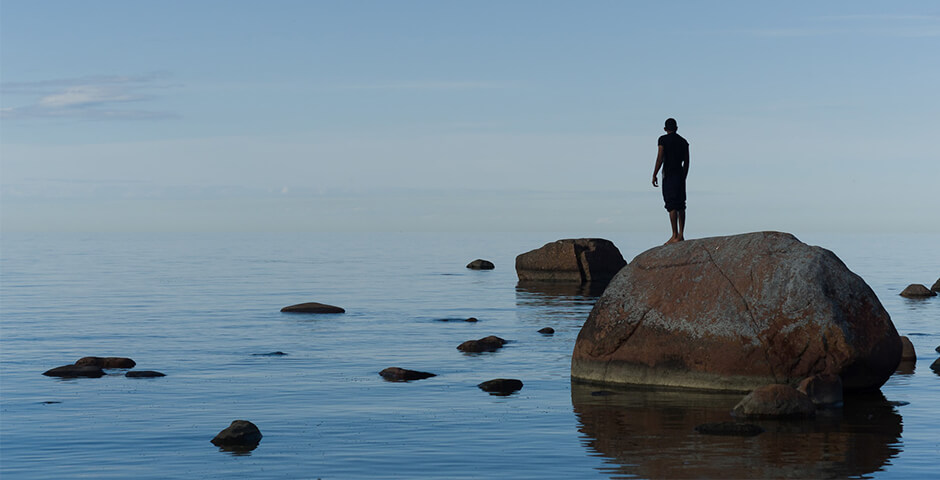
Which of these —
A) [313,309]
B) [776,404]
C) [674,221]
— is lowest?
[776,404]

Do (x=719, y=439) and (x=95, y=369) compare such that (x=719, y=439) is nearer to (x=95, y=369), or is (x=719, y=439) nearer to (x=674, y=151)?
(x=674, y=151)

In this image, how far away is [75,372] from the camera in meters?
21.4

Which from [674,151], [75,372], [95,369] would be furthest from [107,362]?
[674,151]

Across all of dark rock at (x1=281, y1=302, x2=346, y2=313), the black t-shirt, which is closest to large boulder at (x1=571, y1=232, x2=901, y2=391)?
the black t-shirt

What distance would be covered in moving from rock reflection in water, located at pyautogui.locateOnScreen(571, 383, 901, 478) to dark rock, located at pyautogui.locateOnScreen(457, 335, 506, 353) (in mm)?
7163

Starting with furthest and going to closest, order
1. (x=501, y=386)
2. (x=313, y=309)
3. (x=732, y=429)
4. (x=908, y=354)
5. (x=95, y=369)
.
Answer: (x=313, y=309) < (x=908, y=354) < (x=95, y=369) < (x=501, y=386) < (x=732, y=429)

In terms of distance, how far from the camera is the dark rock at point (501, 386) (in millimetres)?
19109

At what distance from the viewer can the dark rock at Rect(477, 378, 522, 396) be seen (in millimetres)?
19109

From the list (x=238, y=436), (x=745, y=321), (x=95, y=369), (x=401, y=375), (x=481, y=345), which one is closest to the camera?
(x=238, y=436)

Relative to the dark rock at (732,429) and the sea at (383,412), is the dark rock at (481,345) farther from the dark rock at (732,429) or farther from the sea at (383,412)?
the dark rock at (732,429)

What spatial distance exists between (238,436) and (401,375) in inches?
261

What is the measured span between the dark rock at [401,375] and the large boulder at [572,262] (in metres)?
32.1

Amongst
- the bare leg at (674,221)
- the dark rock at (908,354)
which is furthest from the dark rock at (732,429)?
the dark rock at (908,354)

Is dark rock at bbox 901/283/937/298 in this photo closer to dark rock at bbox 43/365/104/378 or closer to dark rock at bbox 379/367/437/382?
dark rock at bbox 379/367/437/382
